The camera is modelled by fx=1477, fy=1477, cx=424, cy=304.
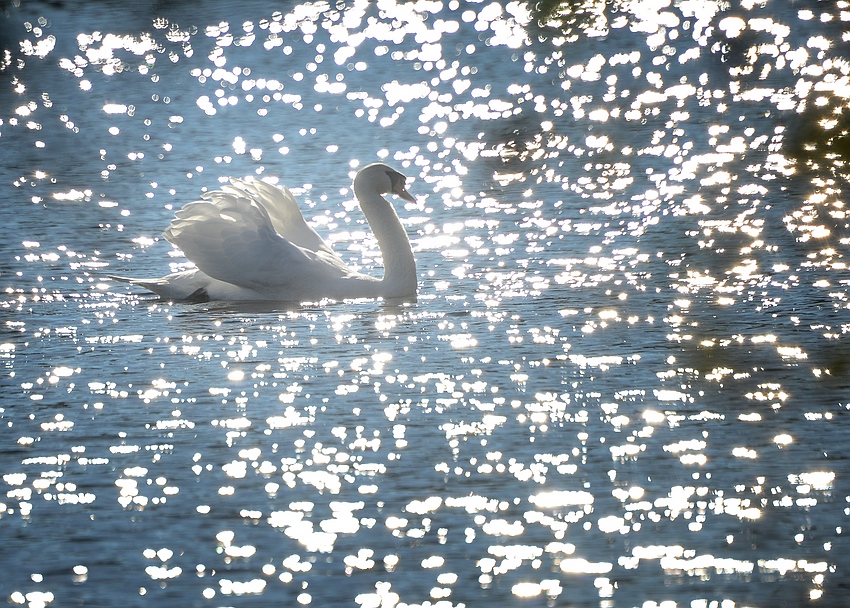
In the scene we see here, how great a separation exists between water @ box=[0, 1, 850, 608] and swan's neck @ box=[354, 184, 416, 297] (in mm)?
203

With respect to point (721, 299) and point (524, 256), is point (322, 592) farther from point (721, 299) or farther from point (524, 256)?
point (524, 256)

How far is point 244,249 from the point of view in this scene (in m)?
11.6

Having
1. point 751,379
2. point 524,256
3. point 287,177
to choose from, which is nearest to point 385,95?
point 287,177

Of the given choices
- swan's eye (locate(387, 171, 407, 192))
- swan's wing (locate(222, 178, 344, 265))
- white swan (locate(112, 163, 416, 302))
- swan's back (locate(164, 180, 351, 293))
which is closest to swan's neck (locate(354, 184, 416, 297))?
white swan (locate(112, 163, 416, 302))

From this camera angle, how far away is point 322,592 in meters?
5.81

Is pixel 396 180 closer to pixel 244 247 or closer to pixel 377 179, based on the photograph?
pixel 377 179

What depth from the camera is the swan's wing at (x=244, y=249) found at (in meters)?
11.5

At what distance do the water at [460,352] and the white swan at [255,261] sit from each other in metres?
0.22

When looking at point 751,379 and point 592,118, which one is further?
point 592,118

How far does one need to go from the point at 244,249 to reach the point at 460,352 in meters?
2.65

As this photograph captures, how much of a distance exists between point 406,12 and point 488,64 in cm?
484

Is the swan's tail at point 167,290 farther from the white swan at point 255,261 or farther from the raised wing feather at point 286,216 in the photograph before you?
the raised wing feather at point 286,216

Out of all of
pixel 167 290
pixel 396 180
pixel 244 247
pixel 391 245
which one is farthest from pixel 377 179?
pixel 167 290

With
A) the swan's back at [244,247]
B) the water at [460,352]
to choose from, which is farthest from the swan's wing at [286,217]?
the water at [460,352]
